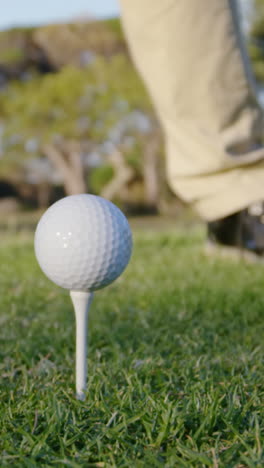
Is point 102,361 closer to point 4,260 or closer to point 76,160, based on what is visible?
point 4,260

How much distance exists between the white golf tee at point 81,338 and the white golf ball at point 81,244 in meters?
0.02

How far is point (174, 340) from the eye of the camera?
172cm

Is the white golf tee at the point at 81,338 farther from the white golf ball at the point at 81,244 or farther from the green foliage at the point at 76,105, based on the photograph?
the green foliage at the point at 76,105

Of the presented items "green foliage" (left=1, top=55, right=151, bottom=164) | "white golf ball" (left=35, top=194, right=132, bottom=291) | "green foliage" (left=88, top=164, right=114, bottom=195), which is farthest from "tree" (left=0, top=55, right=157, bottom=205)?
"white golf ball" (left=35, top=194, right=132, bottom=291)

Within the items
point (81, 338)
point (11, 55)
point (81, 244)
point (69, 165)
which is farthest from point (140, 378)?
point (11, 55)

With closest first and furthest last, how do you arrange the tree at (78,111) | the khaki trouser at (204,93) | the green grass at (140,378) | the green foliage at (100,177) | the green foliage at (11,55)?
1. the green grass at (140,378)
2. the khaki trouser at (204,93)
3. the tree at (78,111)
4. the green foliage at (100,177)
5. the green foliage at (11,55)

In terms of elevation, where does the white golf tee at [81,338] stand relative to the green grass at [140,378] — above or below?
above

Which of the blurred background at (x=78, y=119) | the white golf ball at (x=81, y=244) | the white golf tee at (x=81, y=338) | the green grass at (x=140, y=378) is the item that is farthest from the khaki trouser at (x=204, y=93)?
the blurred background at (x=78, y=119)

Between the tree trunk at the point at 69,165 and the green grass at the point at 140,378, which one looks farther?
the tree trunk at the point at 69,165

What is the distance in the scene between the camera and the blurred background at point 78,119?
13766 millimetres

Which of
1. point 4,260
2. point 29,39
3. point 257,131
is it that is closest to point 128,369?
point 257,131

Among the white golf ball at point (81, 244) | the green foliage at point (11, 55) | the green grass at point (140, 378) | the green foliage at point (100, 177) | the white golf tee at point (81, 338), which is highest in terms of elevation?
the green foliage at point (11, 55)

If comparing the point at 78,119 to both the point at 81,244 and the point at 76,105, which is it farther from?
→ the point at 81,244

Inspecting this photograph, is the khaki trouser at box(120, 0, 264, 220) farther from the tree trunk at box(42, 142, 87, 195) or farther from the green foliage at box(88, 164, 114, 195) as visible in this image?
the tree trunk at box(42, 142, 87, 195)
